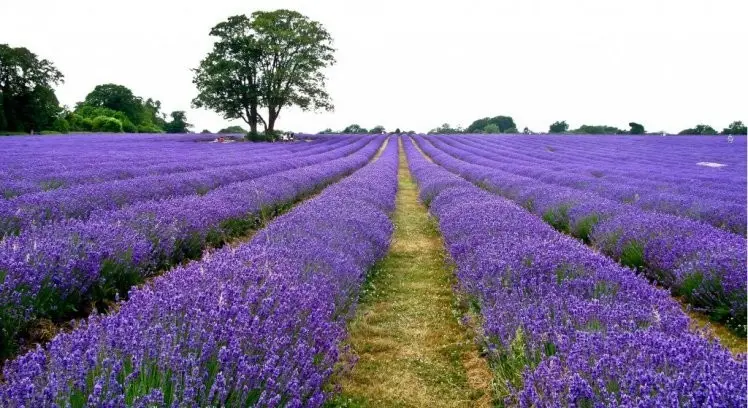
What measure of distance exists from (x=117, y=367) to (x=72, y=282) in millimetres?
2089

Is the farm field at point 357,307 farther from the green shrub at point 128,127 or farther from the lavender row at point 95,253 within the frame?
the green shrub at point 128,127

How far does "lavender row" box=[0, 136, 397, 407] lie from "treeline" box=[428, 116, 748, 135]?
51.1 meters

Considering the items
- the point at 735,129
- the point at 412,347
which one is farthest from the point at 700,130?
the point at 412,347

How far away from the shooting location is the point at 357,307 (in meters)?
4.12

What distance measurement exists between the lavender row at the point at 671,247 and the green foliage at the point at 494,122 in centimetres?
6770

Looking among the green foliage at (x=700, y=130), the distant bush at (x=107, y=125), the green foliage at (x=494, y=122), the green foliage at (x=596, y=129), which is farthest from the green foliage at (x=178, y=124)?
the green foliage at (x=700, y=130)

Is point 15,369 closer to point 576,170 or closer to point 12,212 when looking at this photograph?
point 12,212

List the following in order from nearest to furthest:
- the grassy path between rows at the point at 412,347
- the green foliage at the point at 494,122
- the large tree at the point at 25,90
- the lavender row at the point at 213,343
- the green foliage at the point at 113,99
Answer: the lavender row at the point at 213,343, the grassy path between rows at the point at 412,347, the large tree at the point at 25,90, the green foliage at the point at 113,99, the green foliage at the point at 494,122

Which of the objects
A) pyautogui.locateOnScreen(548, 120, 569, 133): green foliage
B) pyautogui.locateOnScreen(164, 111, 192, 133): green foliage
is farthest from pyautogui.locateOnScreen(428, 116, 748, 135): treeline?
pyautogui.locateOnScreen(164, 111, 192, 133): green foliage

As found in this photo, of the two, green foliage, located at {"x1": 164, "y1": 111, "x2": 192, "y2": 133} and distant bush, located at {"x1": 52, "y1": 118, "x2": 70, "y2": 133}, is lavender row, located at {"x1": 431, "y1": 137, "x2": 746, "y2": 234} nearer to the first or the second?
distant bush, located at {"x1": 52, "y1": 118, "x2": 70, "y2": 133}

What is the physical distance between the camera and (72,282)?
3.31 metres

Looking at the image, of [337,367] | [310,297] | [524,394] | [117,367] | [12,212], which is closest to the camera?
[117,367]

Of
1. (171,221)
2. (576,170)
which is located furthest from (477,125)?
(171,221)

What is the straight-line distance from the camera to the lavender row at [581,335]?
1.73 meters
